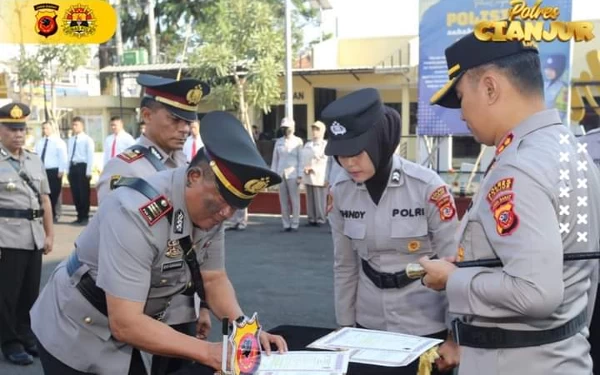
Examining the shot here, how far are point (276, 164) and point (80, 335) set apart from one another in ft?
24.7

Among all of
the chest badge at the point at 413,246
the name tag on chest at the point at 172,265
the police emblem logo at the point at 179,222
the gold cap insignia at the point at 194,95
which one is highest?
the gold cap insignia at the point at 194,95

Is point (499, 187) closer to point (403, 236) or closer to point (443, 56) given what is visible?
point (403, 236)

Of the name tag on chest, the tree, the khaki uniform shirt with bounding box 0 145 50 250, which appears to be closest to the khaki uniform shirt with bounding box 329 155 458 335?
the name tag on chest

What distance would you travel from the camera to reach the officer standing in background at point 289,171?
363 inches

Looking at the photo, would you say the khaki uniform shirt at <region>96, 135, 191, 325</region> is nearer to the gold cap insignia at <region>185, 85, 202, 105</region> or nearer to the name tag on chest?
the gold cap insignia at <region>185, 85, 202, 105</region>

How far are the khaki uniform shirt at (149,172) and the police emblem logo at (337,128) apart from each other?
847 mm

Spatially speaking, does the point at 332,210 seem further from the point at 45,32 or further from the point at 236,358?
the point at 45,32

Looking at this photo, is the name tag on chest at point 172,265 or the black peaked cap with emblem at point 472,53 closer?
the black peaked cap with emblem at point 472,53

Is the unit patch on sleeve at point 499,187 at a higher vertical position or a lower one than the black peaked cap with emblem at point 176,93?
lower

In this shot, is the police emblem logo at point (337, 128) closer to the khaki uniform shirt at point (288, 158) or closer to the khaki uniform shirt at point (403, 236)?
the khaki uniform shirt at point (403, 236)

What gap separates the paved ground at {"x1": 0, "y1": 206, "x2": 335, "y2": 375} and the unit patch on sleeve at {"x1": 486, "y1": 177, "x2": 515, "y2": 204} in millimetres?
3301

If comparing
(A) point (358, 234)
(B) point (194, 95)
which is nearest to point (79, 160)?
(B) point (194, 95)

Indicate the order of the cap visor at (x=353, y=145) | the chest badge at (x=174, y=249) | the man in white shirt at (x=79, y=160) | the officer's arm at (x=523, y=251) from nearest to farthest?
the officer's arm at (x=523, y=251) → the chest badge at (x=174, y=249) → the cap visor at (x=353, y=145) → the man in white shirt at (x=79, y=160)

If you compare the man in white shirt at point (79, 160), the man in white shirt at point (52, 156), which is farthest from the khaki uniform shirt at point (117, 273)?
the man in white shirt at point (79, 160)
